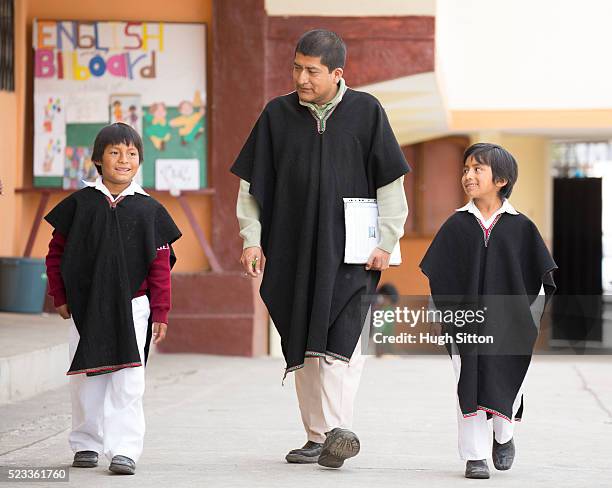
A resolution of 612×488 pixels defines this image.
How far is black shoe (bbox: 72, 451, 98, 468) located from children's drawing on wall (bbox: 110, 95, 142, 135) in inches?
271

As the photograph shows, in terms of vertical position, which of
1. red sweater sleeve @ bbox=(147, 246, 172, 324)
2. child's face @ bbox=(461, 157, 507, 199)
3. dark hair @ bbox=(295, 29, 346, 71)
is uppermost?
dark hair @ bbox=(295, 29, 346, 71)

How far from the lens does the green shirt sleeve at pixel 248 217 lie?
18.9ft

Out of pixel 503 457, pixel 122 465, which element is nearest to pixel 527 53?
pixel 503 457

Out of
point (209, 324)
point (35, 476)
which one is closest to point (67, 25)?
point (209, 324)

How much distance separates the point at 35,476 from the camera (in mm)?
5207

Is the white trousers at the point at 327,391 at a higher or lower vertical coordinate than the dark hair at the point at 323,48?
lower

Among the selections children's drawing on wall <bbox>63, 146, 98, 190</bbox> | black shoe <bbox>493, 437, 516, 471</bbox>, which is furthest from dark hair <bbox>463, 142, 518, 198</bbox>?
children's drawing on wall <bbox>63, 146, 98, 190</bbox>

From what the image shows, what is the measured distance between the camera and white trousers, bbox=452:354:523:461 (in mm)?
5438

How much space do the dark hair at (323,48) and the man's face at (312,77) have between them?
17 millimetres

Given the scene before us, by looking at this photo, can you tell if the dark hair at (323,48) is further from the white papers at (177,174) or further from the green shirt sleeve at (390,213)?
the white papers at (177,174)

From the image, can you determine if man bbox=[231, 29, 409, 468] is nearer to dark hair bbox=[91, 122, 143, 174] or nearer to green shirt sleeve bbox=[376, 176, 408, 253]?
green shirt sleeve bbox=[376, 176, 408, 253]

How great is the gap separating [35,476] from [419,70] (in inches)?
322

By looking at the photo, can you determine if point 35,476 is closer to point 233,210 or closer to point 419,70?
point 233,210

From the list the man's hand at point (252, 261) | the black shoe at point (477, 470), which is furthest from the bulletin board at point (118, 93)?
the black shoe at point (477, 470)
